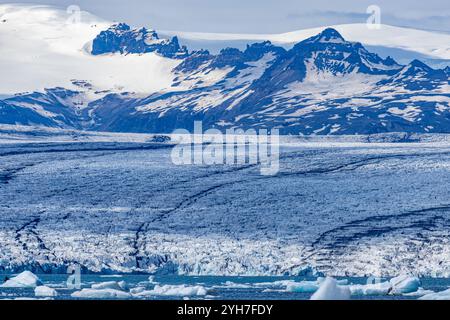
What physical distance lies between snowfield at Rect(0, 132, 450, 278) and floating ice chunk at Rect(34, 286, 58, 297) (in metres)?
4.75

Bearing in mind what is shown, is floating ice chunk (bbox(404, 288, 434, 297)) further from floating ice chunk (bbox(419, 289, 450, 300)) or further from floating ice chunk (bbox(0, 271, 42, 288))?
floating ice chunk (bbox(0, 271, 42, 288))

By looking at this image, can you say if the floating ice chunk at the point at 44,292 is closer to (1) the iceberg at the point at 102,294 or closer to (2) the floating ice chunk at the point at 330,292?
(1) the iceberg at the point at 102,294

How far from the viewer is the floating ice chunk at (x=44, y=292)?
2594 cm

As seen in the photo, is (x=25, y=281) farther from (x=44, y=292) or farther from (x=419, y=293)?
(x=419, y=293)

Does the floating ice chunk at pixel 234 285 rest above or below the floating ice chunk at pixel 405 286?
below

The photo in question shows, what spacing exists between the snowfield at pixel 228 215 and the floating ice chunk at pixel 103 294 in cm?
549

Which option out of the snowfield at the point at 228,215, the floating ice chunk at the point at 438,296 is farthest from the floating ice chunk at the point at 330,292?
the snowfield at the point at 228,215

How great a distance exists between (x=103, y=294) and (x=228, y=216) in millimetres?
12049

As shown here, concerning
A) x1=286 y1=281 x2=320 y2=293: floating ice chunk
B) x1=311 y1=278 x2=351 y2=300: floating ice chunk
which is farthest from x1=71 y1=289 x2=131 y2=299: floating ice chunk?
x1=311 y1=278 x2=351 y2=300: floating ice chunk

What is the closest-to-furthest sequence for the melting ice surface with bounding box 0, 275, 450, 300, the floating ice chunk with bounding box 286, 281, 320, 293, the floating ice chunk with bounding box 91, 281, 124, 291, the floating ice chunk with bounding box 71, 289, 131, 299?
the floating ice chunk with bounding box 71, 289, 131, 299, the melting ice surface with bounding box 0, 275, 450, 300, the floating ice chunk with bounding box 91, 281, 124, 291, the floating ice chunk with bounding box 286, 281, 320, 293

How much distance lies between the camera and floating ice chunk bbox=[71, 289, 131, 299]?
Answer: 2530cm
